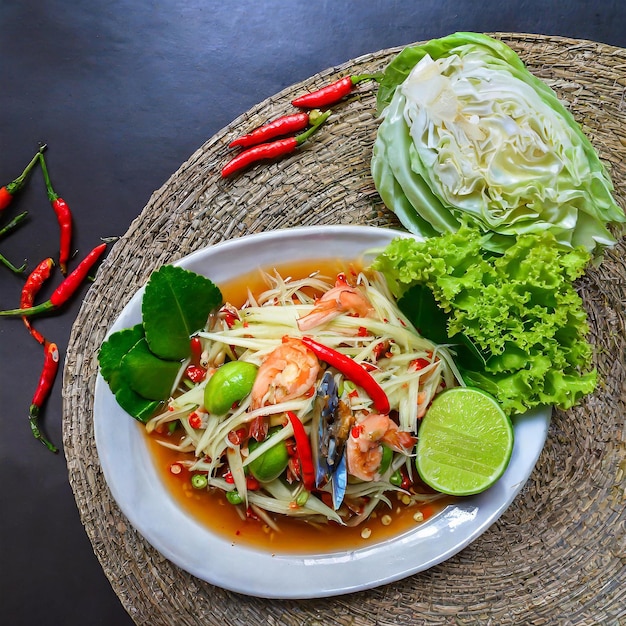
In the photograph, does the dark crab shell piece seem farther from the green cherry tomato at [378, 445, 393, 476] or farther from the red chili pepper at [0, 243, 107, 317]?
the red chili pepper at [0, 243, 107, 317]

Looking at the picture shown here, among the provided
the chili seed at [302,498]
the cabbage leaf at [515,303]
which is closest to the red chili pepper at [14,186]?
the cabbage leaf at [515,303]

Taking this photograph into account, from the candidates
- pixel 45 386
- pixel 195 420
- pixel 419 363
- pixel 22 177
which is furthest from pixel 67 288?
pixel 419 363

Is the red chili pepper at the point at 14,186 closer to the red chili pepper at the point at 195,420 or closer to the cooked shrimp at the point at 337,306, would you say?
the red chili pepper at the point at 195,420

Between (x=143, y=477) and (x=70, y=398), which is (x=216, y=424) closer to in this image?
(x=143, y=477)

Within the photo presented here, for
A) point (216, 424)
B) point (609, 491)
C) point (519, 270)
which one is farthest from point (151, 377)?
point (609, 491)

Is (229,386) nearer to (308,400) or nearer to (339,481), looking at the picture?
(308,400)

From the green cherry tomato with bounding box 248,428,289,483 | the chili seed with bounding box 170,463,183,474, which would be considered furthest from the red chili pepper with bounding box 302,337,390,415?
the chili seed with bounding box 170,463,183,474
